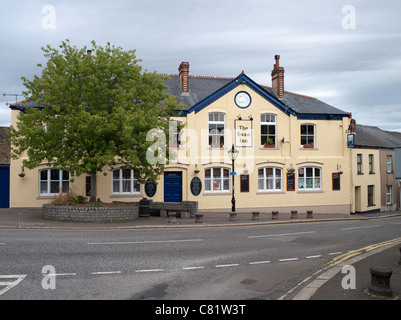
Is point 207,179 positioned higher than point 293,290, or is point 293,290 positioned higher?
point 207,179

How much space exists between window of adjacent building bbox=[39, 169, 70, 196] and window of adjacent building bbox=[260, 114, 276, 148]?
569 inches

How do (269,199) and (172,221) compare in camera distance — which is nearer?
(172,221)

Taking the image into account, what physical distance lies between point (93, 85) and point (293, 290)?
576 inches

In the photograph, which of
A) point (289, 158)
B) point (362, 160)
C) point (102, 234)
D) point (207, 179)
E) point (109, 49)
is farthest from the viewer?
point (362, 160)

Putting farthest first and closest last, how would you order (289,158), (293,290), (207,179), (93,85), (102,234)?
(289,158)
(207,179)
(93,85)
(102,234)
(293,290)

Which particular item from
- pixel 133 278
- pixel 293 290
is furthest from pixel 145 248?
pixel 293 290

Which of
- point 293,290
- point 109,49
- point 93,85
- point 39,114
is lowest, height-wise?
point 293,290

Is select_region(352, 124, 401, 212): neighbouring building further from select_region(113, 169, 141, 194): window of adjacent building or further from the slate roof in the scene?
select_region(113, 169, 141, 194): window of adjacent building

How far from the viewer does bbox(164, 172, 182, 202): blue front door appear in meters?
24.9

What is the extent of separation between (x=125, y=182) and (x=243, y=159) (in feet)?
28.4

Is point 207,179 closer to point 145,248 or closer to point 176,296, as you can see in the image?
point 145,248

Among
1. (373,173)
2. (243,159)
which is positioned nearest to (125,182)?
(243,159)

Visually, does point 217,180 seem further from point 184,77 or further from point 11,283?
point 11,283

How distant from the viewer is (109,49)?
19656 millimetres
